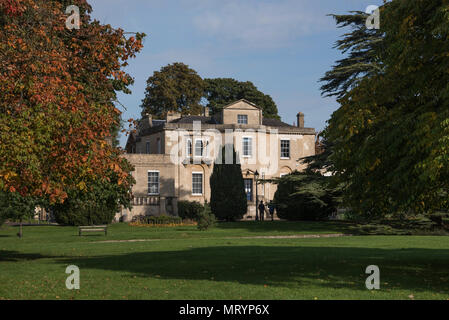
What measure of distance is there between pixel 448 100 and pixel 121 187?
1239cm

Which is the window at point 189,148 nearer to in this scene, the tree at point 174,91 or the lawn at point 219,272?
the tree at point 174,91

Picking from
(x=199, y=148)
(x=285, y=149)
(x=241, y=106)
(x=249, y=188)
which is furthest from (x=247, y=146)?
(x=199, y=148)

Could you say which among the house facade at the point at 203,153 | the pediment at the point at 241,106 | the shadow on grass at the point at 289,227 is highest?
the pediment at the point at 241,106

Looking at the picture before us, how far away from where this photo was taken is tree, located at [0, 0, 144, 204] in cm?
1352

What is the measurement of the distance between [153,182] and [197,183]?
401 cm

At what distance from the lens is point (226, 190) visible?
45250 millimetres

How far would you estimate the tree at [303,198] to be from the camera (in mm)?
38688

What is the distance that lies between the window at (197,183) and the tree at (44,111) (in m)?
34.7

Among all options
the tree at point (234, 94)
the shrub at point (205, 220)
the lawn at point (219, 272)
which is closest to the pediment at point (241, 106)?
the tree at point (234, 94)

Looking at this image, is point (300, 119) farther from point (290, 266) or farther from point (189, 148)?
point (290, 266)

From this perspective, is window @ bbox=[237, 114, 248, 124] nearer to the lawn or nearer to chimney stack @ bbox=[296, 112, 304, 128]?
chimney stack @ bbox=[296, 112, 304, 128]

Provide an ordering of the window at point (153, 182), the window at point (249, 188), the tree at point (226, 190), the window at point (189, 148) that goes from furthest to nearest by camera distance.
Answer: the window at point (249, 188) < the window at point (189, 148) < the window at point (153, 182) < the tree at point (226, 190)
